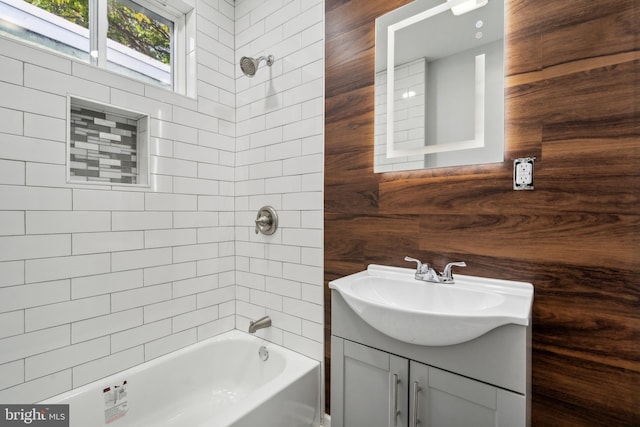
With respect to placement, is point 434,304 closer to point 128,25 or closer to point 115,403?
point 115,403

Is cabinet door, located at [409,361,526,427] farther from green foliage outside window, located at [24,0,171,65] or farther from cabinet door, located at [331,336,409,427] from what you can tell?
green foliage outside window, located at [24,0,171,65]

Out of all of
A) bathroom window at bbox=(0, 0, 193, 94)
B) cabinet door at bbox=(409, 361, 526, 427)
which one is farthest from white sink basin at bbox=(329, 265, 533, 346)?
bathroom window at bbox=(0, 0, 193, 94)

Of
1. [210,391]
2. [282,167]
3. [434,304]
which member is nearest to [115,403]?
[210,391]

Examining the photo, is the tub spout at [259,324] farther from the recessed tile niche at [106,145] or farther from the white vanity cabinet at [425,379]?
the recessed tile niche at [106,145]

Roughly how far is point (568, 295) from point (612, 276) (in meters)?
0.14

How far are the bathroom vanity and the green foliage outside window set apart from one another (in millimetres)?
1849

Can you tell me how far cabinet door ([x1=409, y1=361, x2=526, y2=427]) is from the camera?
2.89ft

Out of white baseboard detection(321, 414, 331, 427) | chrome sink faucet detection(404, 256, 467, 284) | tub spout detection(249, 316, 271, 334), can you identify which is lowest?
white baseboard detection(321, 414, 331, 427)

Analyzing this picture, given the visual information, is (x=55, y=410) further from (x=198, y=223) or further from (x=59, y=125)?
(x=59, y=125)

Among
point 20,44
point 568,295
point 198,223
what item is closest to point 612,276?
point 568,295

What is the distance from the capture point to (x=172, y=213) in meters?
1.86

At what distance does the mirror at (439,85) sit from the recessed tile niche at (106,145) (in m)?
1.36

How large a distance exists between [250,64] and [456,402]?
76.5 inches

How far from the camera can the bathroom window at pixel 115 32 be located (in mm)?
A: 1440
